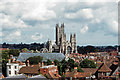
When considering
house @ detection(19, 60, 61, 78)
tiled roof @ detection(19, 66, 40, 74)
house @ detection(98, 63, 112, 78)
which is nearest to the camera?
house @ detection(98, 63, 112, 78)

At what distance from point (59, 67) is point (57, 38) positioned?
98880 mm

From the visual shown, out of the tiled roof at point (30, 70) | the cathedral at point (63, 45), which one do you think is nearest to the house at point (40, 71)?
Result: the tiled roof at point (30, 70)

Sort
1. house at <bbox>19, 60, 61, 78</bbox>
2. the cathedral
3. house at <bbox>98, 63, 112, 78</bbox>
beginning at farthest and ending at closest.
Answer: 1. the cathedral
2. house at <bbox>19, 60, 61, 78</bbox>
3. house at <bbox>98, 63, 112, 78</bbox>

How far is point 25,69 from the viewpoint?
145 ft

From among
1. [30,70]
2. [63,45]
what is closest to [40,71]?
[30,70]

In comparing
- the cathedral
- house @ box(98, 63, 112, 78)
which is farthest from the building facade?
house @ box(98, 63, 112, 78)

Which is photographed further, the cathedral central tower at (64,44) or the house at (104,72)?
the cathedral central tower at (64,44)

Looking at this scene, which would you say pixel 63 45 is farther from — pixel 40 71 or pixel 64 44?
pixel 40 71

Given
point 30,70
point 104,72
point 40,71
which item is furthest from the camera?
point 30,70

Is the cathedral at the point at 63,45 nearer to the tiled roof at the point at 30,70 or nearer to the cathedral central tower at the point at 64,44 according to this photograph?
the cathedral central tower at the point at 64,44

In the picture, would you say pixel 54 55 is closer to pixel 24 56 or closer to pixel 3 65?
pixel 24 56

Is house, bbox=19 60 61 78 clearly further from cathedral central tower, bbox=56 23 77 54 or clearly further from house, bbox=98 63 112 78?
cathedral central tower, bbox=56 23 77 54

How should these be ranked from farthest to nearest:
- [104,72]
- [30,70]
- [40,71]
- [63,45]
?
[63,45] < [30,70] < [40,71] < [104,72]

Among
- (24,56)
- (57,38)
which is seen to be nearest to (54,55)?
(24,56)
